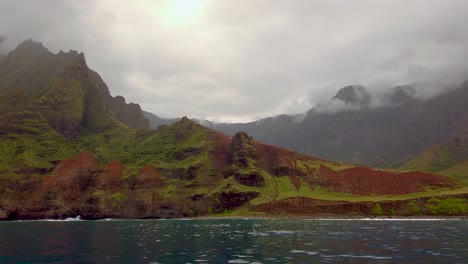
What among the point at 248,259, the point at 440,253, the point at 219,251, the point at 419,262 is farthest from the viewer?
the point at 219,251

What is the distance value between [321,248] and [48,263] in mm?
37522

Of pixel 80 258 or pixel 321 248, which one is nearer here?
pixel 80 258

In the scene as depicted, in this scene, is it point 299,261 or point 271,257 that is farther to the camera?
point 271,257

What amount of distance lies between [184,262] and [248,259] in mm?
7846

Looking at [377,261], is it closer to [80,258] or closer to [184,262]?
[184,262]

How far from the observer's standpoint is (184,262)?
4525cm

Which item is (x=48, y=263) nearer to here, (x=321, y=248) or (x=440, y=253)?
(x=321, y=248)

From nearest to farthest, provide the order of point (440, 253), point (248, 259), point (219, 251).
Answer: point (248, 259), point (440, 253), point (219, 251)

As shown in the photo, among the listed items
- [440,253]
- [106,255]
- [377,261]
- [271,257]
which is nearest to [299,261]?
[271,257]

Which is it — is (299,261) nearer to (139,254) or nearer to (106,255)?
(139,254)

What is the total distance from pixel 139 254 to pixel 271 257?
1825cm

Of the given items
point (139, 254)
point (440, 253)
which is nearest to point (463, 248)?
point (440, 253)

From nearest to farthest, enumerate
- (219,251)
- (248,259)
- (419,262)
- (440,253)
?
(419,262), (248,259), (440,253), (219,251)

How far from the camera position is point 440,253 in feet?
171
